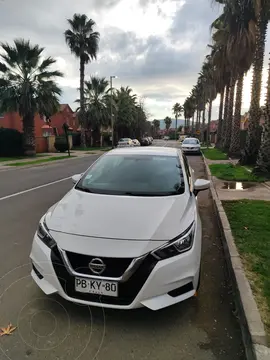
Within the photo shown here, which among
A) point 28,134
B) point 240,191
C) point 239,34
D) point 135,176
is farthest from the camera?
point 28,134

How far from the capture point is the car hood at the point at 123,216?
3.08 m

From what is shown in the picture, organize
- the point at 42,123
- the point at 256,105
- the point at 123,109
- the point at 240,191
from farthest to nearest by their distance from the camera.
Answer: the point at 123,109
the point at 42,123
the point at 256,105
the point at 240,191

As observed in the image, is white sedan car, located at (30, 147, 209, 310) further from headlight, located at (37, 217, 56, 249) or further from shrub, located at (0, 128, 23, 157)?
shrub, located at (0, 128, 23, 157)

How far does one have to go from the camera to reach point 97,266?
284 centimetres

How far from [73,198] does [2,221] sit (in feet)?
10.7

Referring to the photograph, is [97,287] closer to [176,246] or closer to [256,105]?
[176,246]

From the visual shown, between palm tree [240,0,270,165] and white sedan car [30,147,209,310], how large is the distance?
13.8 m

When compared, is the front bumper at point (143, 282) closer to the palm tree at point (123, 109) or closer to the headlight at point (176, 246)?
the headlight at point (176, 246)

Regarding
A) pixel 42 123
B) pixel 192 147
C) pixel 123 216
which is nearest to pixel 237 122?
pixel 192 147

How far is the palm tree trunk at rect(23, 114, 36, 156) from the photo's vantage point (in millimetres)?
25609

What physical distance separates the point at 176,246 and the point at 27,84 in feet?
79.0

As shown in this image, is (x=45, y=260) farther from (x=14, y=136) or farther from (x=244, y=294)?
(x=14, y=136)

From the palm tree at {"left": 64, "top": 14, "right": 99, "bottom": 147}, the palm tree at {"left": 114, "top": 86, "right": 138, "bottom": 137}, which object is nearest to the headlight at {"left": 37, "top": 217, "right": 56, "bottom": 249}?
the palm tree at {"left": 64, "top": 14, "right": 99, "bottom": 147}

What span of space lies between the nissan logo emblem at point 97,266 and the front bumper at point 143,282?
20 centimetres
